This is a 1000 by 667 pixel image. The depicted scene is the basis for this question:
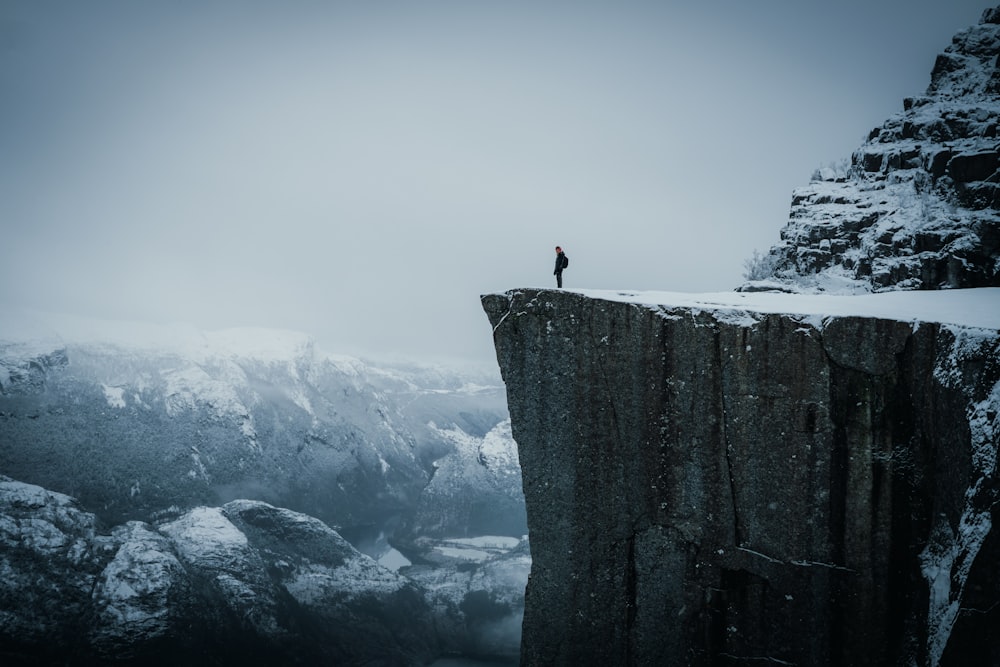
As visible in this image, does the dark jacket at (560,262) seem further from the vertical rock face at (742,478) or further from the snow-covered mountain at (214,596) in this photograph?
the snow-covered mountain at (214,596)

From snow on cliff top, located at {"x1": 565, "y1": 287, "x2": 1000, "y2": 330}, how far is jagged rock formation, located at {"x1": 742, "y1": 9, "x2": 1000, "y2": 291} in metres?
4.41

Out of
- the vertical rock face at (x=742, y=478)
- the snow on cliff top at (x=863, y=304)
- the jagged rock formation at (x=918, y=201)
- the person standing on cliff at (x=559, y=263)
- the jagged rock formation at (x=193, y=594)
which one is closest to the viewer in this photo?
the vertical rock face at (x=742, y=478)

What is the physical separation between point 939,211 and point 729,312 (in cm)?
1409

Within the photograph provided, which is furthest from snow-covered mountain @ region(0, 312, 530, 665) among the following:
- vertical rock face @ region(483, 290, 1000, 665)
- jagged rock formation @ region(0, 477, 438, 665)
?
vertical rock face @ region(483, 290, 1000, 665)

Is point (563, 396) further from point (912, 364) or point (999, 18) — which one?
point (999, 18)

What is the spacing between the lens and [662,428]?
43.4 ft

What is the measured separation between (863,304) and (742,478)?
524 centimetres

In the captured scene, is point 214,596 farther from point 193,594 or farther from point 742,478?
point 742,478

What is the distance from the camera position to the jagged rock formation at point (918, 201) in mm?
19734

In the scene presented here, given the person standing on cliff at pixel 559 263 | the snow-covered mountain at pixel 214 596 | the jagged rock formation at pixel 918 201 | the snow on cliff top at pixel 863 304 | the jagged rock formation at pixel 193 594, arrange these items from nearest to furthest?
1. the snow on cliff top at pixel 863 304
2. the person standing on cliff at pixel 559 263
3. the jagged rock formation at pixel 918 201
4. the jagged rock formation at pixel 193 594
5. the snow-covered mountain at pixel 214 596

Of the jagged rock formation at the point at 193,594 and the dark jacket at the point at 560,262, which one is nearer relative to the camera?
the dark jacket at the point at 560,262

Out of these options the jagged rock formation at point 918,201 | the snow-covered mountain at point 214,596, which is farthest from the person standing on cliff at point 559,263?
the snow-covered mountain at point 214,596

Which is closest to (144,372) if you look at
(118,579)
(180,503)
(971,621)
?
(180,503)

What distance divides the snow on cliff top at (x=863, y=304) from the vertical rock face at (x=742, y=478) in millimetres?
307
